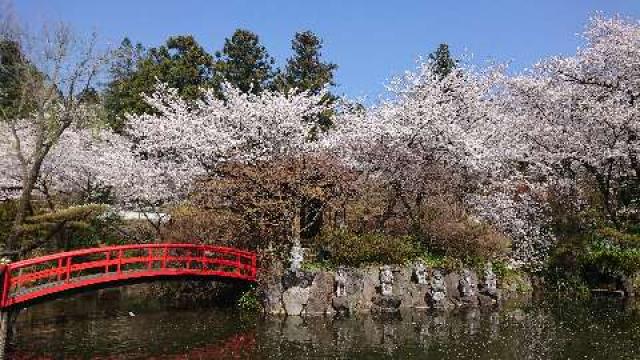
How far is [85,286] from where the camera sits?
20.4 metres

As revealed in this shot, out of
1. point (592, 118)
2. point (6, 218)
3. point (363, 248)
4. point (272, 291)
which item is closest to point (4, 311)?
point (272, 291)

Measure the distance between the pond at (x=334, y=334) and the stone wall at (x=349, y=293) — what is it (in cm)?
98

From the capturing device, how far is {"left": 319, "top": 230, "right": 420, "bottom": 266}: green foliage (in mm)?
25656

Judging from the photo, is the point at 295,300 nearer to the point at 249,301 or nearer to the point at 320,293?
the point at 320,293

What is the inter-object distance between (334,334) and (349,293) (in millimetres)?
4281

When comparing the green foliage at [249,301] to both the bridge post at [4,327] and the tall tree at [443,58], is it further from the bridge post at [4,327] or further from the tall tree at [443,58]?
the tall tree at [443,58]

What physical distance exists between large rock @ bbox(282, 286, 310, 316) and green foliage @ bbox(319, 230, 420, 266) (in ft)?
6.15

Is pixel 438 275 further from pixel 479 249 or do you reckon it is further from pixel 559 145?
pixel 559 145

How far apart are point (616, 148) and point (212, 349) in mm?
20208

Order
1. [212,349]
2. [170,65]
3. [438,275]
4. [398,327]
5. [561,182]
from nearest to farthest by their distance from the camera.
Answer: [212,349], [398,327], [438,275], [561,182], [170,65]

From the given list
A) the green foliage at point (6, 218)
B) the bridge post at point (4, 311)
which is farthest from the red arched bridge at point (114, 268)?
the green foliage at point (6, 218)

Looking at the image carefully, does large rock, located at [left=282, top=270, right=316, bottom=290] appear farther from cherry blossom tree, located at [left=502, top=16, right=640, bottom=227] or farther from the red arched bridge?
cherry blossom tree, located at [left=502, top=16, right=640, bottom=227]

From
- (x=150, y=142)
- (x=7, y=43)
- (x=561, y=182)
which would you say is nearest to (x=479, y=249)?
(x=561, y=182)

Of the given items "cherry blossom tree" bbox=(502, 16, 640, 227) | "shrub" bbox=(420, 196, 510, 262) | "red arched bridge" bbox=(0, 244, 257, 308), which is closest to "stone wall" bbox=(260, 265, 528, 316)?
"red arched bridge" bbox=(0, 244, 257, 308)
